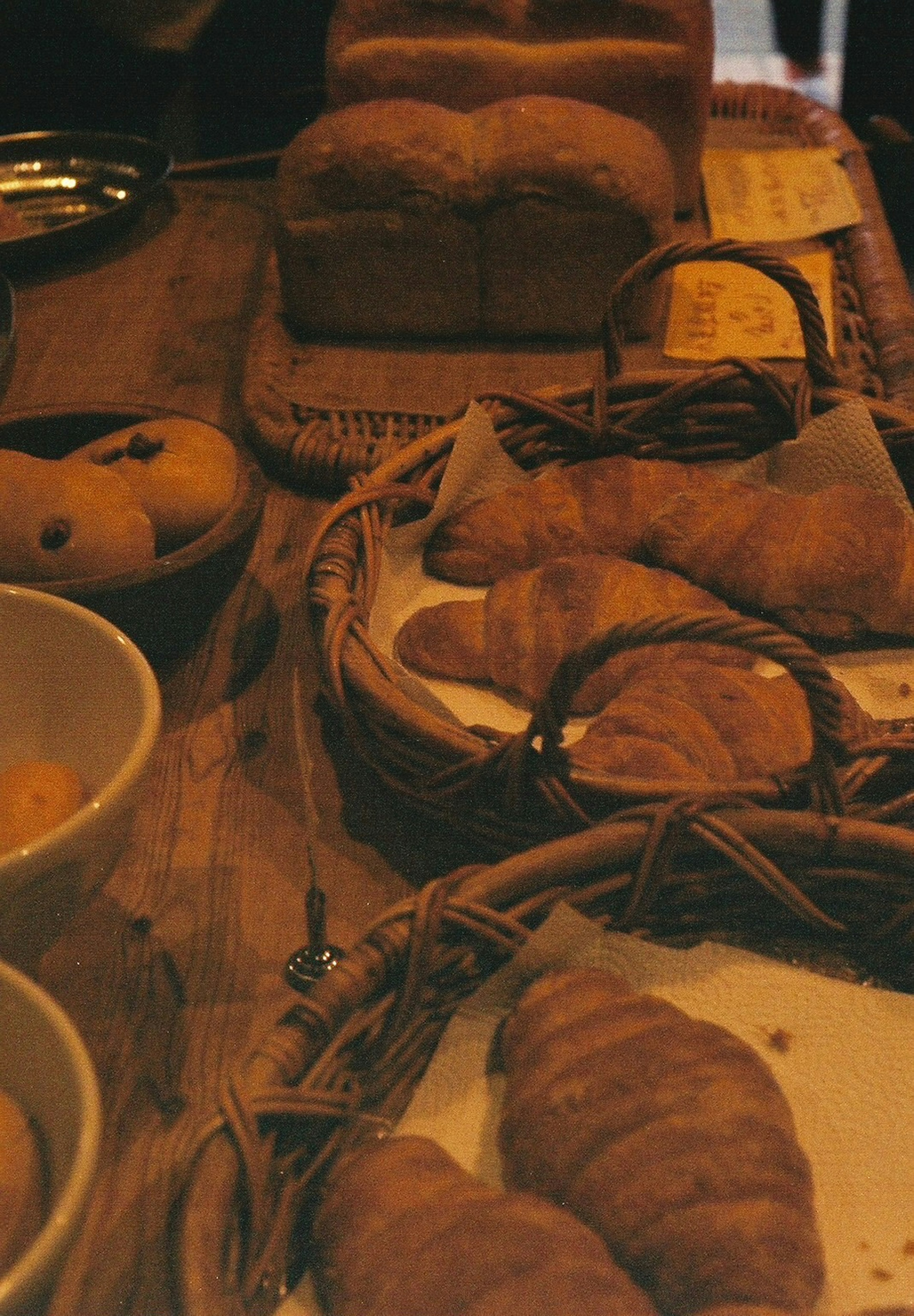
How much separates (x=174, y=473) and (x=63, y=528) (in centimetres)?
10

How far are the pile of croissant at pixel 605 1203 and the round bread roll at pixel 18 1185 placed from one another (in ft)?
0.48

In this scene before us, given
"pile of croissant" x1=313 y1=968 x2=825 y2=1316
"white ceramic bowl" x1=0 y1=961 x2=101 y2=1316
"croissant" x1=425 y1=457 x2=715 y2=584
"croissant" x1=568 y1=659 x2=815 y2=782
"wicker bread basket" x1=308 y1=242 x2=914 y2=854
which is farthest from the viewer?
"croissant" x1=425 y1=457 x2=715 y2=584

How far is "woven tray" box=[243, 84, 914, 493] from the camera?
3.98 feet

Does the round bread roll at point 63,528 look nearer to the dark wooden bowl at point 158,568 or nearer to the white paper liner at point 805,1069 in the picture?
the dark wooden bowl at point 158,568

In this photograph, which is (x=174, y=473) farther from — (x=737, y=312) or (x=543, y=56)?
(x=543, y=56)

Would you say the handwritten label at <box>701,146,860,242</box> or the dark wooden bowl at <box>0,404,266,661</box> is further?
the handwritten label at <box>701,146,860,242</box>

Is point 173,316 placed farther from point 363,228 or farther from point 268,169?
point 268,169

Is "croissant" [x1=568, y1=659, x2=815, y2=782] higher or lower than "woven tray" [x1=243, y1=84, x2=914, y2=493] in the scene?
higher

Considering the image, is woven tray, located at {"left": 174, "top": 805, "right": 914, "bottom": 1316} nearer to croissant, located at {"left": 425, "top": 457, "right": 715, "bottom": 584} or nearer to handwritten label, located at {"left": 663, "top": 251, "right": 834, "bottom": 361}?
croissant, located at {"left": 425, "top": 457, "right": 715, "bottom": 584}

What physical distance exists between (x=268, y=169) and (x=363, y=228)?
22.7 inches

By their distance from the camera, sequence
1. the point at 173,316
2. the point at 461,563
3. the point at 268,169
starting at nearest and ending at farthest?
1. the point at 461,563
2. the point at 173,316
3. the point at 268,169

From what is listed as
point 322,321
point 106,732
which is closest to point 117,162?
point 322,321

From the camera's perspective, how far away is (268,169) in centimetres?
189

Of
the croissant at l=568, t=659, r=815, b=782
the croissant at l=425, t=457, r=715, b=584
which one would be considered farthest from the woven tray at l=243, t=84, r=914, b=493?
the croissant at l=568, t=659, r=815, b=782
